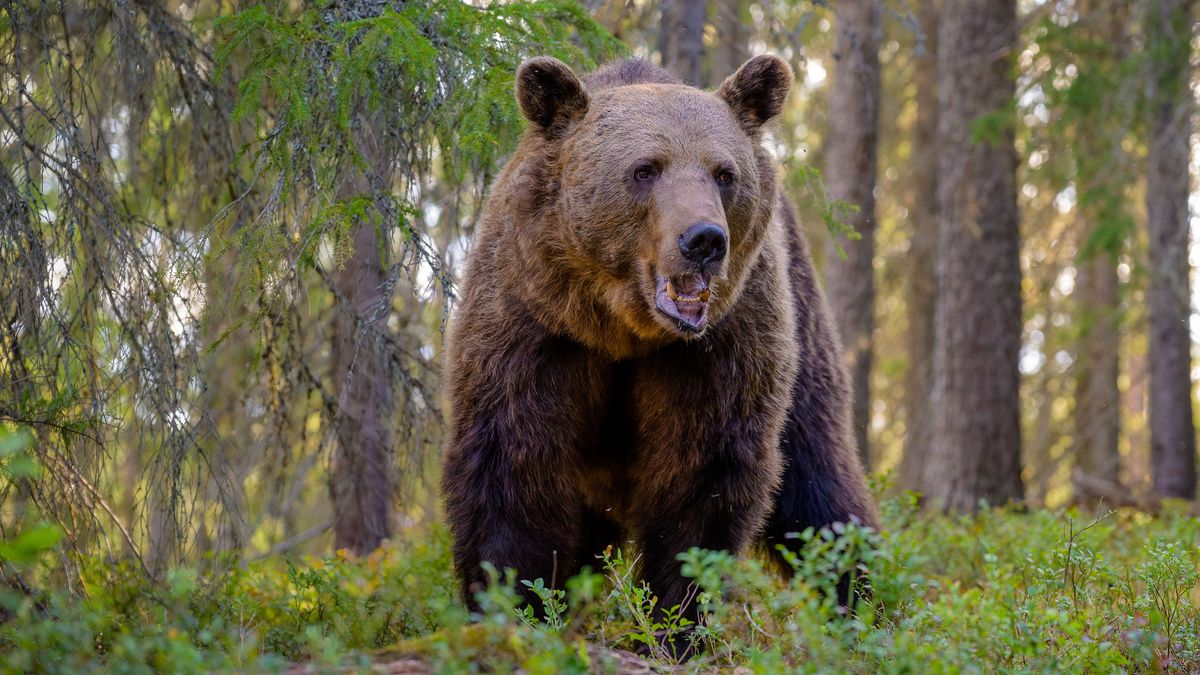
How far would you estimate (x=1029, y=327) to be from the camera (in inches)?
789

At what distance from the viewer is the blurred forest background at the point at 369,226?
4914mm

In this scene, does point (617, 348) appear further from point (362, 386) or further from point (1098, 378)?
point (1098, 378)

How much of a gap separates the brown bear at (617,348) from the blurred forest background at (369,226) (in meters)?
0.54

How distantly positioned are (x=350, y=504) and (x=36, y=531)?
5.74 m

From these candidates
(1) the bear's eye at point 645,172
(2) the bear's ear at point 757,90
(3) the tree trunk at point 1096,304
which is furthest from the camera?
(3) the tree trunk at point 1096,304

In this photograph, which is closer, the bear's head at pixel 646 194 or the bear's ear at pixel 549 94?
the bear's head at pixel 646 194

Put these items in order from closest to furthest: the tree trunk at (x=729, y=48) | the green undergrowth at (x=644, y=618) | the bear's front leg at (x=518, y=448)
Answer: the green undergrowth at (x=644, y=618)
the bear's front leg at (x=518, y=448)
the tree trunk at (x=729, y=48)

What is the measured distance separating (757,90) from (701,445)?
1645 millimetres

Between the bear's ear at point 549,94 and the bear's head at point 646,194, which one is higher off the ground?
the bear's ear at point 549,94

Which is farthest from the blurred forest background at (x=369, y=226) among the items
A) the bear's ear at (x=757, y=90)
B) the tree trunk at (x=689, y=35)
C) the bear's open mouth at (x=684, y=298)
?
the bear's open mouth at (x=684, y=298)

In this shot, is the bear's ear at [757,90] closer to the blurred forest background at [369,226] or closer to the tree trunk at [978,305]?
the blurred forest background at [369,226]

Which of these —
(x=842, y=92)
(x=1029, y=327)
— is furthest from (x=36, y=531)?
(x=1029, y=327)

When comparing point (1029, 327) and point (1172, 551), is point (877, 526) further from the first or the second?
point (1029, 327)

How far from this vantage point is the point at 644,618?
4.27 metres
